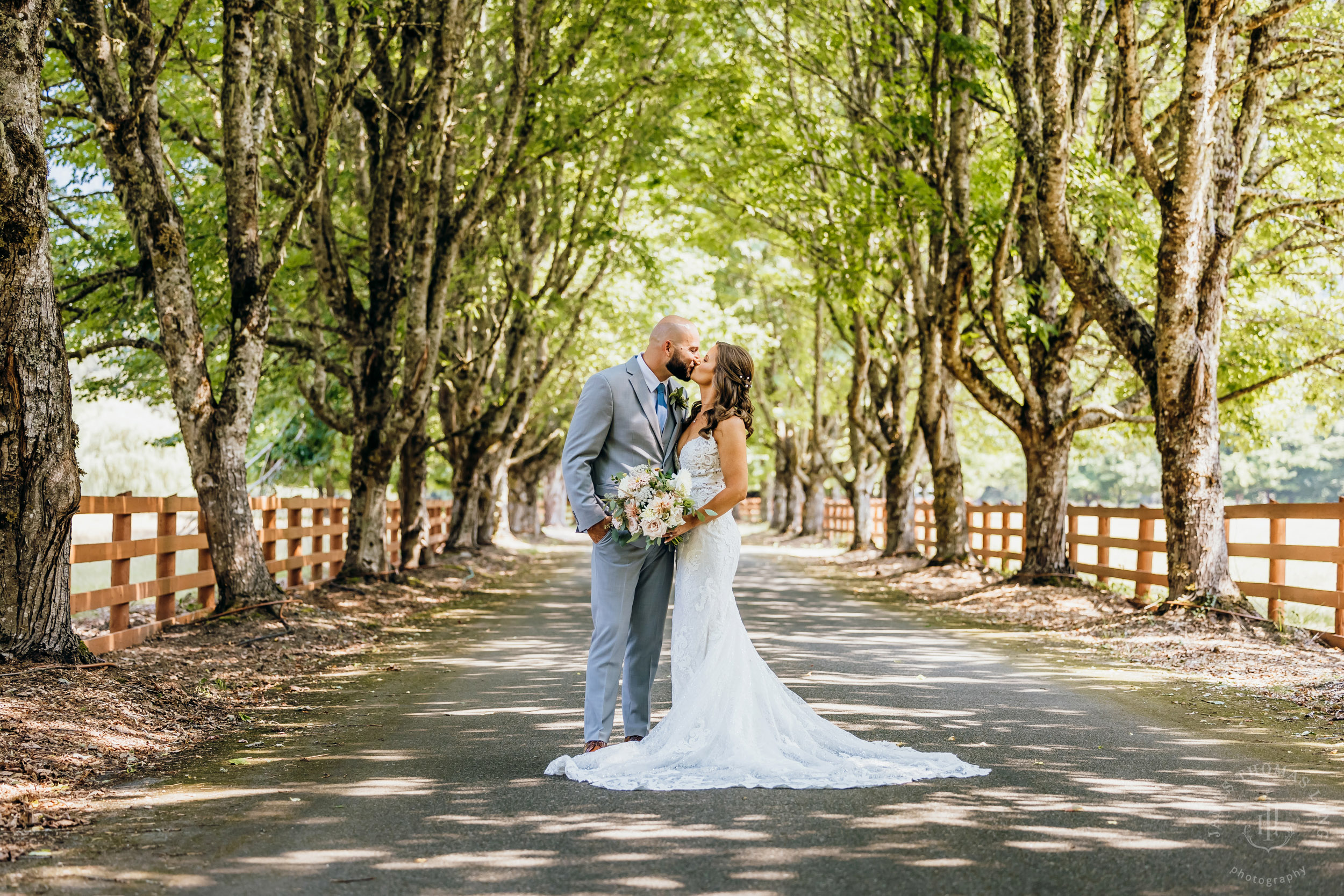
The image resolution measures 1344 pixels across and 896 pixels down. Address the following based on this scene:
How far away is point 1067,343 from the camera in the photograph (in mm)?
16984

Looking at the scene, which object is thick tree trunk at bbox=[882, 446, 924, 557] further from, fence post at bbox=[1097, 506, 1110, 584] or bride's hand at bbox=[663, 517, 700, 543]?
bride's hand at bbox=[663, 517, 700, 543]

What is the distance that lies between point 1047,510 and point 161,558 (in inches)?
454

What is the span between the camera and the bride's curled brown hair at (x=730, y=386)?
629cm

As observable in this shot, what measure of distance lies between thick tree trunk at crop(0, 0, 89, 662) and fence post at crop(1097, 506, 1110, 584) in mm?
12879

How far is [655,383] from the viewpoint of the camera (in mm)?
6496

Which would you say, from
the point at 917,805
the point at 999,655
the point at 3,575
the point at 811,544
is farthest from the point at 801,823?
the point at 811,544

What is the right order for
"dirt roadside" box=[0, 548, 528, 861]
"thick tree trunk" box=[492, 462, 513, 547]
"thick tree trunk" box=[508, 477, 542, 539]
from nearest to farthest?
1. "dirt roadside" box=[0, 548, 528, 861]
2. "thick tree trunk" box=[492, 462, 513, 547]
3. "thick tree trunk" box=[508, 477, 542, 539]

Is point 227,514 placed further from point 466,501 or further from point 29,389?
point 466,501

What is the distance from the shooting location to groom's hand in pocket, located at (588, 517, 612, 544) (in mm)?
6211

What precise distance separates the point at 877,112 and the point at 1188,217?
31.8ft

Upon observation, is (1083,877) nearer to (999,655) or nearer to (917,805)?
(917,805)
